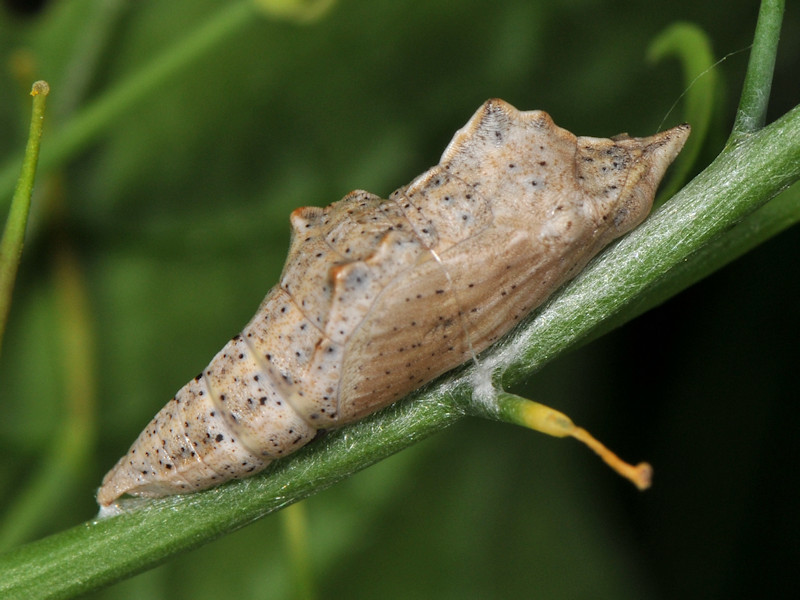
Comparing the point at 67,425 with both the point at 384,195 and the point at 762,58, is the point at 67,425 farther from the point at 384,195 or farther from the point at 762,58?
the point at 762,58

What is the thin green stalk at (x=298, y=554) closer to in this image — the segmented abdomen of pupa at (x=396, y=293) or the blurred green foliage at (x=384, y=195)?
the segmented abdomen of pupa at (x=396, y=293)

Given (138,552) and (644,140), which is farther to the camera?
(644,140)

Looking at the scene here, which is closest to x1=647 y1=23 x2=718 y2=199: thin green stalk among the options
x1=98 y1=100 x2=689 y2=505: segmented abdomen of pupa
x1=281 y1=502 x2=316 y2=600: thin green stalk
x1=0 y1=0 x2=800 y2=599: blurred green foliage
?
x1=98 y1=100 x2=689 y2=505: segmented abdomen of pupa

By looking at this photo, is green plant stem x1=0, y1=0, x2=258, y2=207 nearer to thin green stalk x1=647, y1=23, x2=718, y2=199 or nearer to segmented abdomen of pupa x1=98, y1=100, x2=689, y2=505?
segmented abdomen of pupa x1=98, y1=100, x2=689, y2=505

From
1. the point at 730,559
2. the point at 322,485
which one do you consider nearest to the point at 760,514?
the point at 730,559

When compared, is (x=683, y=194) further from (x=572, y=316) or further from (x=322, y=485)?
(x=322, y=485)

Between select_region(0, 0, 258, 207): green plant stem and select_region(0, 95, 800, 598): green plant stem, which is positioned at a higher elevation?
select_region(0, 0, 258, 207): green plant stem
